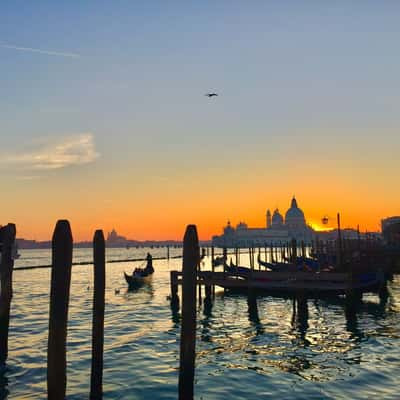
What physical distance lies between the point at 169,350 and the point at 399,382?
6364 mm

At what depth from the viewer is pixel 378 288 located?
71.5 ft

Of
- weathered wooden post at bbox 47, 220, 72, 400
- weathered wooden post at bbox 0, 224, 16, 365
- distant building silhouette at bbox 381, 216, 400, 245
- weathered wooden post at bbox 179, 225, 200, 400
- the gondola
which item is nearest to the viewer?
weathered wooden post at bbox 47, 220, 72, 400

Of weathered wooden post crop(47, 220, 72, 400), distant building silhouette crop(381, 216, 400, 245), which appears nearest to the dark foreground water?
weathered wooden post crop(47, 220, 72, 400)

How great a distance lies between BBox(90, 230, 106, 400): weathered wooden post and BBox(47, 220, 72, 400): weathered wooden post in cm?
159

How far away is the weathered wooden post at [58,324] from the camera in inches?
242

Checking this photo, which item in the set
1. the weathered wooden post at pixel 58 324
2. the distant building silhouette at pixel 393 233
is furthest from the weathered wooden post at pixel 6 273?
the distant building silhouette at pixel 393 233

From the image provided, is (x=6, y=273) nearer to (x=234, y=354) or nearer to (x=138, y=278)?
(x=234, y=354)

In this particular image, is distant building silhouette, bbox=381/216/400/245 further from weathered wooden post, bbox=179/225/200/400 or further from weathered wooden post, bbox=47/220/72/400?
weathered wooden post, bbox=47/220/72/400

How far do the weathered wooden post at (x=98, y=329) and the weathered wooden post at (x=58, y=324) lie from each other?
159cm

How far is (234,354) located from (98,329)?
217 inches

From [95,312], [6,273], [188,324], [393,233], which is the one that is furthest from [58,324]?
[393,233]

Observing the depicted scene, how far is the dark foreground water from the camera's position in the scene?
9.31 metres

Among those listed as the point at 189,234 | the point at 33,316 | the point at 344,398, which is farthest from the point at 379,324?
the point at 33,316

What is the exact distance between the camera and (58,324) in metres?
6.19
